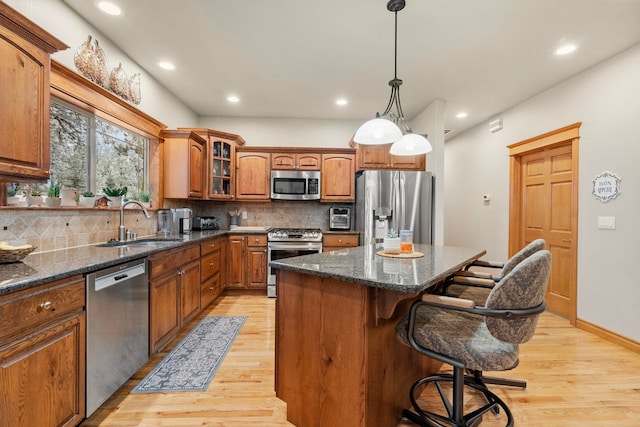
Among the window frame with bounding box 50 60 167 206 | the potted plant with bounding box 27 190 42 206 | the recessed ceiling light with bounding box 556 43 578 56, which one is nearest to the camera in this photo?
the potted plant with bounding box 27 190 42 206

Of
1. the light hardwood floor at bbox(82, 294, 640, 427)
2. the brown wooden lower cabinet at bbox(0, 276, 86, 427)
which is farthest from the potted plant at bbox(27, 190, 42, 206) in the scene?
the light hardwood floor at bbox(82, 294, 640, 427)

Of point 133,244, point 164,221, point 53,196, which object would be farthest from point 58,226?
point 164,221

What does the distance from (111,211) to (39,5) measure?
5.19 ft

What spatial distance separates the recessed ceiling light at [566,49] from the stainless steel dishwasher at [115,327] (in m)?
4.06

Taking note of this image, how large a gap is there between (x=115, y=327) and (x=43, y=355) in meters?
0.47

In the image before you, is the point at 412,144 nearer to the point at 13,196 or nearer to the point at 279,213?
the point at 13,196

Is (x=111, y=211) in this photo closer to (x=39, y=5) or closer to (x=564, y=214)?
(x=39, y=5)

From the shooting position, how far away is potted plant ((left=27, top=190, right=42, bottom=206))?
184cm

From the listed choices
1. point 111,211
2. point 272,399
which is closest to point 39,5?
point 111,211

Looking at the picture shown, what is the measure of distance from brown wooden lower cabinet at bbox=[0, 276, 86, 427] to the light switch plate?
4.27 metres

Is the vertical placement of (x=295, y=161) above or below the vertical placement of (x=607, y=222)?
above

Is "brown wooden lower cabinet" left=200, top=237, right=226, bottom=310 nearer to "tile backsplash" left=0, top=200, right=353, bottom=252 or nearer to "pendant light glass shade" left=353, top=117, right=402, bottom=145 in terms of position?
"tile backsplash" left=0, top=200, right=353, bottom=252

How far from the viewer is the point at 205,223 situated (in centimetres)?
411

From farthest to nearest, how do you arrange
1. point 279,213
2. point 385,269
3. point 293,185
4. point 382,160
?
point 279,213
point 293,185
point 382,160
point 385,269
